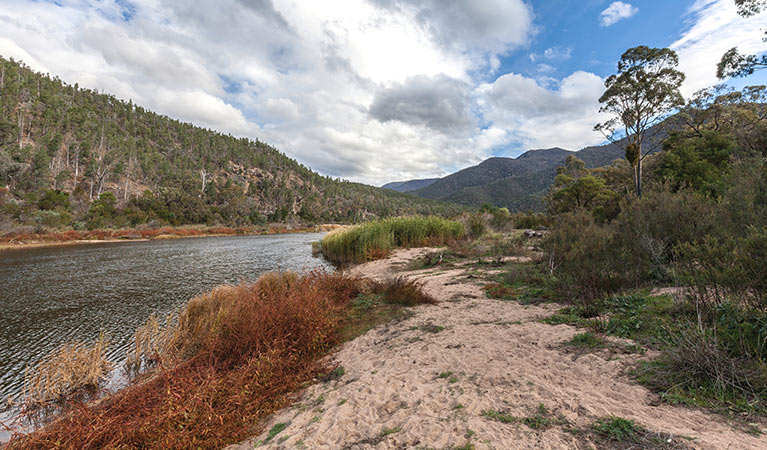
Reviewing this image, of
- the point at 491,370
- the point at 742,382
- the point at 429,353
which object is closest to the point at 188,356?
the point at 429,353

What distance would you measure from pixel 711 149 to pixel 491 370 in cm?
3108

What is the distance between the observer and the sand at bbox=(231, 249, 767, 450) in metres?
2.36

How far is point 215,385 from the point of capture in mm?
3551

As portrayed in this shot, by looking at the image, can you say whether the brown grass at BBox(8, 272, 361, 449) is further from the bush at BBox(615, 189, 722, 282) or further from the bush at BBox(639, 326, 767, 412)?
the bush at BBox(615, 189, 722, 282)

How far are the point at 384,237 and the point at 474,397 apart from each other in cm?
1350

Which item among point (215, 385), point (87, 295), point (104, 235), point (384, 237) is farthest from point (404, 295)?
point (104, 235)

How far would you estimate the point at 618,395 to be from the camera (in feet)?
9.12

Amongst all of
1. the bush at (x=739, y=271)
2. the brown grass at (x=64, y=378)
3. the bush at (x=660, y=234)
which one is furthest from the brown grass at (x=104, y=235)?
the bush at (x=739, y=271)

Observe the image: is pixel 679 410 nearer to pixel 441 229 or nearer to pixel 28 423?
pixel 28 423

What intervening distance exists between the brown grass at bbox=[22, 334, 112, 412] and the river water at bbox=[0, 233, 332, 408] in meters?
0.45

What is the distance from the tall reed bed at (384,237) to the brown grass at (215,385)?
9.14 meters

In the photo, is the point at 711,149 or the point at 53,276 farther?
the point at 711,149

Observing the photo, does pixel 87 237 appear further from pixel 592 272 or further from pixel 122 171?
pixel 592 272

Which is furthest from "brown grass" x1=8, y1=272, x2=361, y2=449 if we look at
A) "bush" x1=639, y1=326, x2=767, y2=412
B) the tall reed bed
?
the tall reed bed
